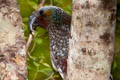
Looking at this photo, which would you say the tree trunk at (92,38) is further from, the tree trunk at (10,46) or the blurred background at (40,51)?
the blurred background at (40,51)

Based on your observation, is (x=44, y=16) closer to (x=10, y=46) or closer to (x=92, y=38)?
(x=10, y=46)

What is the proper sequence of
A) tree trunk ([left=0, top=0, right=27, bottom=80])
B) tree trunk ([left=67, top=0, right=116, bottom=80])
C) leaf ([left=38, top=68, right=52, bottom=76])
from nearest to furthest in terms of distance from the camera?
tree trunk ([left=67, top=0, right=116, bottom=80])
tree trunk ([left=0, top=0, right=27, bottom=80])
leaf ([left=38, top=68, right=52, bottom=76])

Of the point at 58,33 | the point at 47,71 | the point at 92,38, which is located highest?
the point at 92,38

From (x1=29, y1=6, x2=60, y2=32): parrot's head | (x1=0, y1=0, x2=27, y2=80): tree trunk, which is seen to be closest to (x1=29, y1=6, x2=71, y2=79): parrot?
(x1=29, y1=6, x2=60, y2=32): parrot's head

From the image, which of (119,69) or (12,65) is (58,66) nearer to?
(12,65)

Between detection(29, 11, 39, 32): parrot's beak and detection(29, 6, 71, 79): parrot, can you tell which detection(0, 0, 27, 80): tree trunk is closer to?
detection(29, 6, 71, 79): parrot

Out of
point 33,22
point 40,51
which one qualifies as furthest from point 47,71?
point 33,22

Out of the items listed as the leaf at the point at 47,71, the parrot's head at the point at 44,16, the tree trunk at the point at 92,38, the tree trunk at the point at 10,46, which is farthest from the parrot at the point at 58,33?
the tree trunk at the point at 92,38
